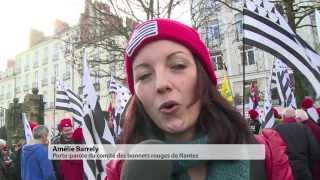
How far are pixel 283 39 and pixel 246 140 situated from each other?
1985mm

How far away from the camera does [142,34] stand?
1229 millimetres

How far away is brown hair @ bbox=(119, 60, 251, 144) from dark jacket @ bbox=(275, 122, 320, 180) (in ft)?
12.1

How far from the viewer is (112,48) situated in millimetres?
14023

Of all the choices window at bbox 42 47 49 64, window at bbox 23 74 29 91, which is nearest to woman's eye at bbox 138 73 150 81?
window at bbox 42 47 49 64

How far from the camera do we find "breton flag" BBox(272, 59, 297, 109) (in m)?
6.59

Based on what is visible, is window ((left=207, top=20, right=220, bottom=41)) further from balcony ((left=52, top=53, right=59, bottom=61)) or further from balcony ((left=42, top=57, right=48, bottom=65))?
balcony ((left=42, top=57, right=48, bottom=65))

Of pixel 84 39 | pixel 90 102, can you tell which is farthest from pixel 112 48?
pixel 90 102

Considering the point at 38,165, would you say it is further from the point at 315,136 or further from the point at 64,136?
the point at 315,136

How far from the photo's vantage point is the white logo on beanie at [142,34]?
1218mm

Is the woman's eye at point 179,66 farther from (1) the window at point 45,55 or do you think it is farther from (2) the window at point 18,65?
(2) the window at point 18,65

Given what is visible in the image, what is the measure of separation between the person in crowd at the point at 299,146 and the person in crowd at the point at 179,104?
3701mm

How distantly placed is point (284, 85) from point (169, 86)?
629 centimetres

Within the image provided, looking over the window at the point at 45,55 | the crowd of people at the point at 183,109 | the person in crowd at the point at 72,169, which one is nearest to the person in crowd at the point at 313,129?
the person in crowd at the point at 72,169

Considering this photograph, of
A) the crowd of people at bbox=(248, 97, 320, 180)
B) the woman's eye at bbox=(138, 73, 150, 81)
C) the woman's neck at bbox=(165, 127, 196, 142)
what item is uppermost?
the woman's eye at bbox=(138, 73, 150, 81)
